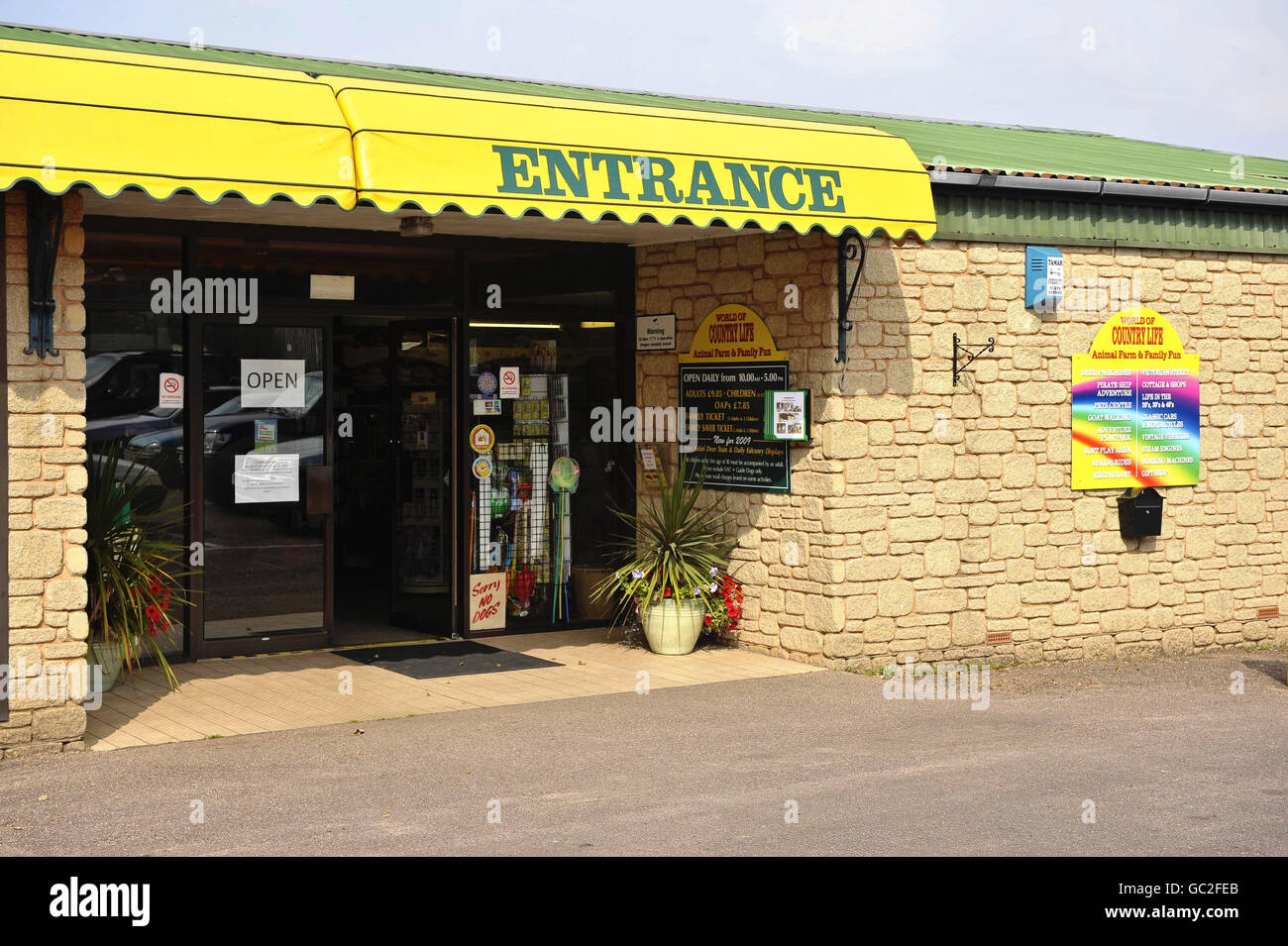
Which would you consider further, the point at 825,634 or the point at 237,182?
the point at 825,634

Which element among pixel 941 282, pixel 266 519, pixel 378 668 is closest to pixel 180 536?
pixel 266 519

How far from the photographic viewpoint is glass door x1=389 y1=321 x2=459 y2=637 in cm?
1145

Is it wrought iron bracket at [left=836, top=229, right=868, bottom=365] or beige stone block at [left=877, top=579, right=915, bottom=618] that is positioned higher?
wrought iron bracket at [left=836, top=229, right=868, bottom=365]

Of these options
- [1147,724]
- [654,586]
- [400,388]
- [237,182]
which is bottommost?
[1147,724]

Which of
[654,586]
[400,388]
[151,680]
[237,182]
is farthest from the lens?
[400,388]

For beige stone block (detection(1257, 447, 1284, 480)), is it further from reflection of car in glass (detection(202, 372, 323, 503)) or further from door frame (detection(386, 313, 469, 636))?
reflection of car in glass (detection(202, 372, 323, 503))

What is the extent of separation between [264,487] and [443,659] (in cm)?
179

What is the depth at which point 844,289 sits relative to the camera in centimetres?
1025

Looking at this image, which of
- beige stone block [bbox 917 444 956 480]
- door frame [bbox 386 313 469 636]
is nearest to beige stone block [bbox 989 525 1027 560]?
beige stone block [bbox 917 444 956 480]

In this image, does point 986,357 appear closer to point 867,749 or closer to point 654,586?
point 654,586

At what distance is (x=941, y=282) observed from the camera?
1073cm

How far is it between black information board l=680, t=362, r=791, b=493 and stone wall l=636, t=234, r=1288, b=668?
0.15 metres

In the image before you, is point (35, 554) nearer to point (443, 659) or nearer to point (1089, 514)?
point (443, 659)

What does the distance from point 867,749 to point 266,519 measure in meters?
4.83
